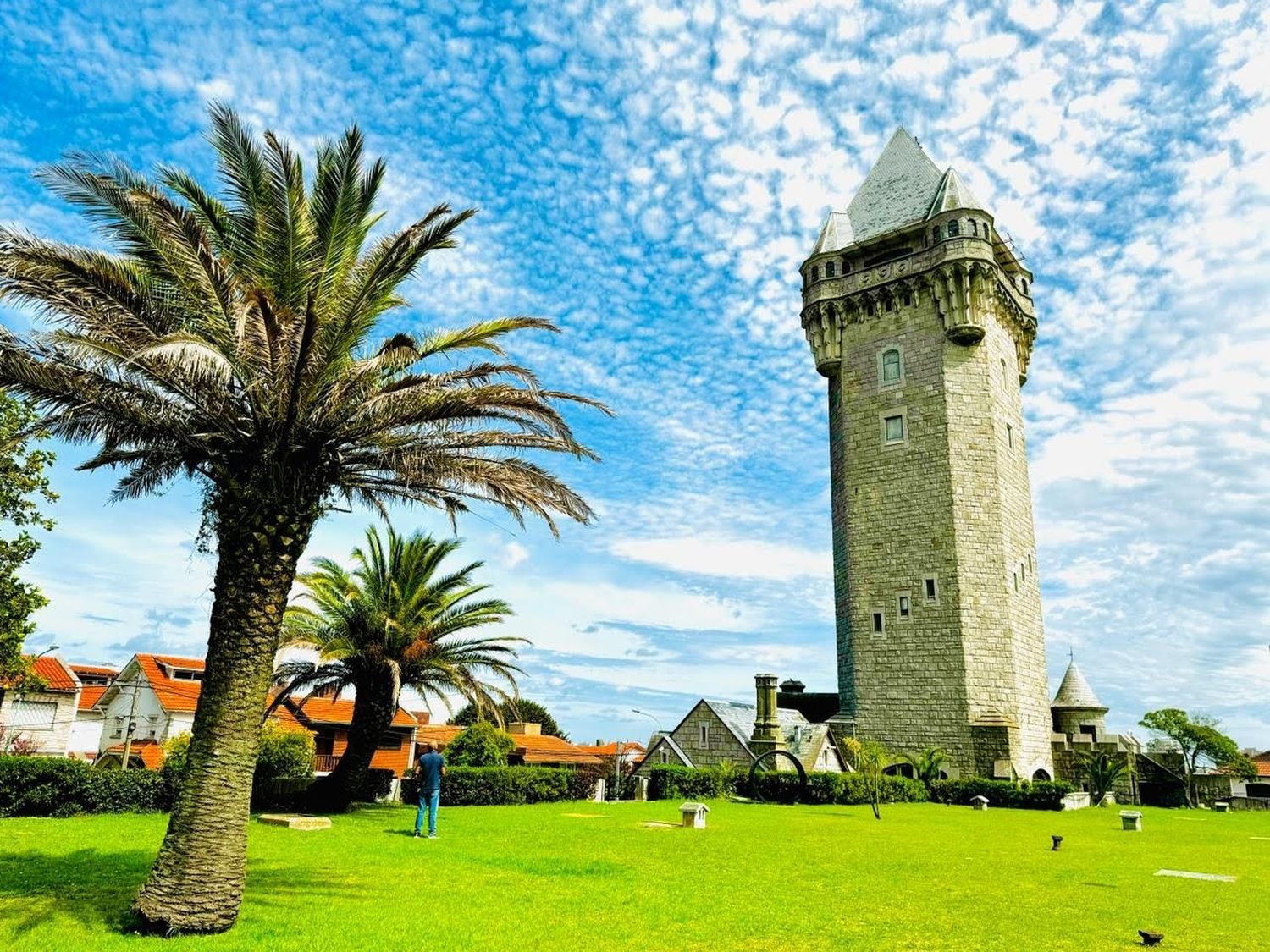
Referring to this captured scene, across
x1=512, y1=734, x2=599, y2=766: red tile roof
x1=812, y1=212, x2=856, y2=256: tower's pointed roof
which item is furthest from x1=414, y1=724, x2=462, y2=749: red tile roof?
x1=812, y1=212, x2=856, y2=256: tower's pointed roof

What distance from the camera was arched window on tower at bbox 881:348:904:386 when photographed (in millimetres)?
38781

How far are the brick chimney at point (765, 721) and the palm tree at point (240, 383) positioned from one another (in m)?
23.6

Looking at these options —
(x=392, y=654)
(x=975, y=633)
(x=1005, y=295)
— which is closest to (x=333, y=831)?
(x=392, y=654)

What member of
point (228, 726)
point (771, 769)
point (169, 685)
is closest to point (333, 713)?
point (169, 685)

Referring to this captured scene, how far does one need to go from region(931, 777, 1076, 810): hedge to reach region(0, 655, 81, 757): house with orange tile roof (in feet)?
131

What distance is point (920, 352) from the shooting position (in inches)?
1506

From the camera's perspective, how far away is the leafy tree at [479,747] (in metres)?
35.4

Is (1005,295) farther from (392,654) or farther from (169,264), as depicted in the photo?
(169,264)

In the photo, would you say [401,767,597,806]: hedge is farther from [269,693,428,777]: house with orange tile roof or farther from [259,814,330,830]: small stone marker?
[269,693,428,777]: house with orange tile roof

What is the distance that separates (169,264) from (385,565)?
1348 centimetres

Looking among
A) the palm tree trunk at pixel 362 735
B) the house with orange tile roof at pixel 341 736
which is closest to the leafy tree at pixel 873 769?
the palm tree trunk at pixel 362 735

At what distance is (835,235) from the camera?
1692 inches

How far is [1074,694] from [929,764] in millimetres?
14765

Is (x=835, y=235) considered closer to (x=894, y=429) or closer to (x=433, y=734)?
(x=894, y=429)
